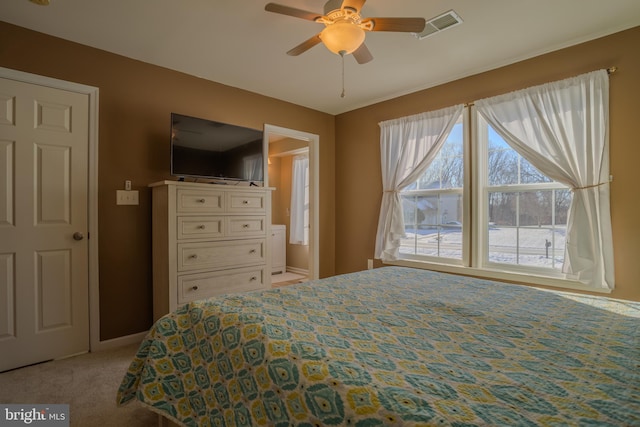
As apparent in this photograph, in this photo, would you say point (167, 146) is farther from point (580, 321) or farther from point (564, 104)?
point (564, 104)

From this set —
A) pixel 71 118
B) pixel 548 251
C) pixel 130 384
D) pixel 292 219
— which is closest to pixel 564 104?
pixel 548 251

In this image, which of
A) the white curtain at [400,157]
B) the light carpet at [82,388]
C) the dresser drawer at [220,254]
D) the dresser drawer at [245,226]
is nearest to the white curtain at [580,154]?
the white curtain at [400,157]

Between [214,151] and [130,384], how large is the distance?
217 cm

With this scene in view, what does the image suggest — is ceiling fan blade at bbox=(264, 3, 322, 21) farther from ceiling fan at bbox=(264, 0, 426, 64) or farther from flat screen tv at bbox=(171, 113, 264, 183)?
flat screen tv at bbox=(171, 113, 264, 183)

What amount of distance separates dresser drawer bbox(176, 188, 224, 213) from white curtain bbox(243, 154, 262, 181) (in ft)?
1.70

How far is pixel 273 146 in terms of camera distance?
19.9ft

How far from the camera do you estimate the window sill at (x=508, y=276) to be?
2.55m

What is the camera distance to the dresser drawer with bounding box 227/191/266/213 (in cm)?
296

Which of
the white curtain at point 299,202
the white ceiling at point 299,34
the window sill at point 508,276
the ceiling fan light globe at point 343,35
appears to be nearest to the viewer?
the ceiling fan light globe at point 343,35

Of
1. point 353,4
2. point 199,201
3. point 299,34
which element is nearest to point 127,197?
point 199,201

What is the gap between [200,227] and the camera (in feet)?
8.95

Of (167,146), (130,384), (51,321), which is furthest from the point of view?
(167,146)

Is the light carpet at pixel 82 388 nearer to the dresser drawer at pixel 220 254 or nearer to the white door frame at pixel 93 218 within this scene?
the white door frame at pixel 93 218

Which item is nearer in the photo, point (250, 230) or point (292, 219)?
point (250, 230)
